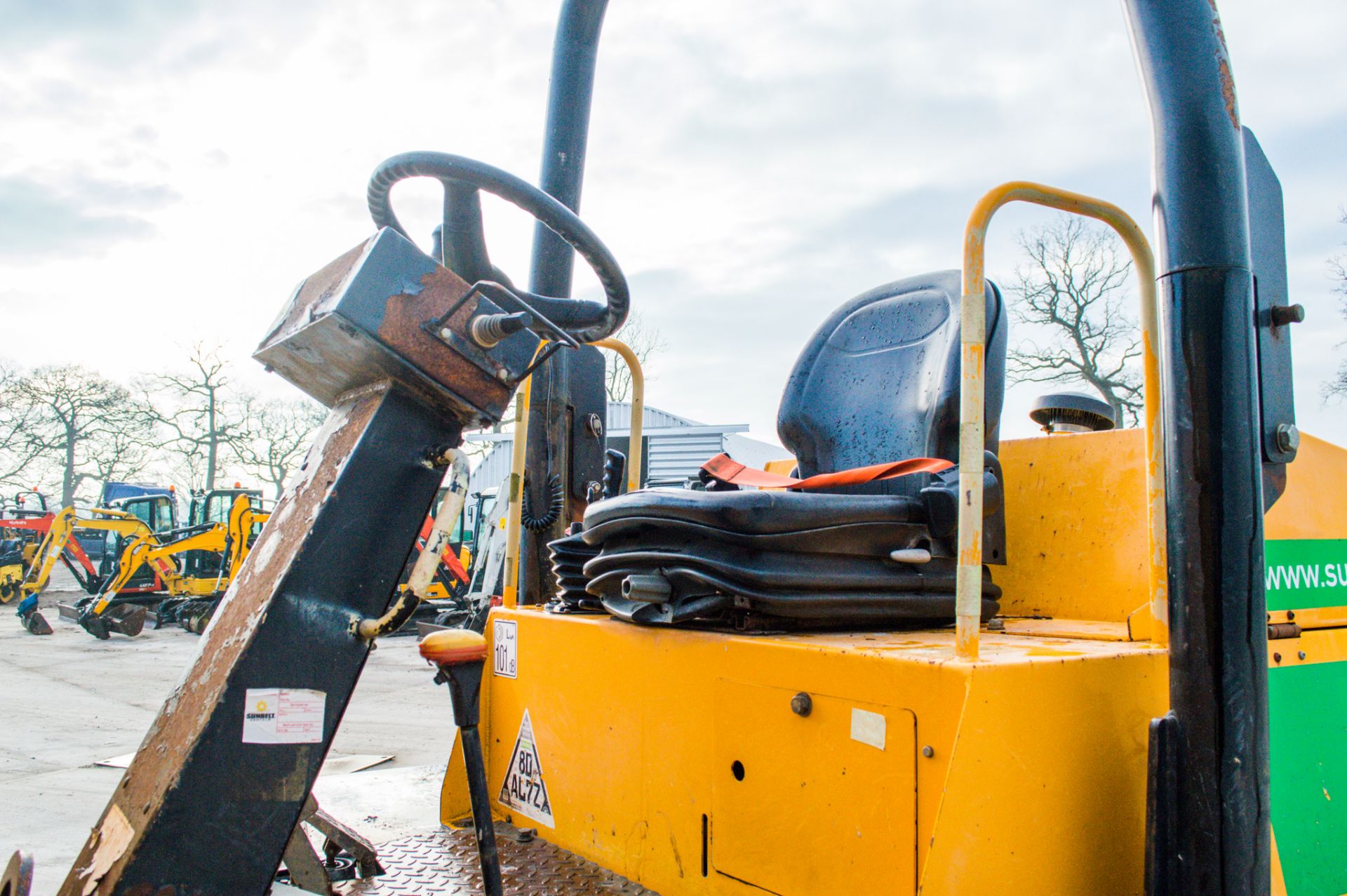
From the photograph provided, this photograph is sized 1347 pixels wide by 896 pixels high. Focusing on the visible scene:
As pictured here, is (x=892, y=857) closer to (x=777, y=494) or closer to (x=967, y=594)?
(x=967, y=594)

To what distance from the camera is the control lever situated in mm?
1242

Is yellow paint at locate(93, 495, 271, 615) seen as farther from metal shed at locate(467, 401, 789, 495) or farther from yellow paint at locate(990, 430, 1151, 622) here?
yellow paint at locate(990, 430, 1151, 622)

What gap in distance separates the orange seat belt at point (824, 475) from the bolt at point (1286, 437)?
545 mm

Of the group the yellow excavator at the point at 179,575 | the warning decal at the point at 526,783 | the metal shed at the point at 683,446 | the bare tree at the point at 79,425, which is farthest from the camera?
the bare tree at the point at 79,425

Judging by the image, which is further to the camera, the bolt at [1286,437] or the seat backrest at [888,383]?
the seat backrest at [888,383]

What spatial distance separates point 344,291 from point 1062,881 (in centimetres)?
132

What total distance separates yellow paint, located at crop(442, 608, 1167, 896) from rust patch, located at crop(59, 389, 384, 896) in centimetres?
72

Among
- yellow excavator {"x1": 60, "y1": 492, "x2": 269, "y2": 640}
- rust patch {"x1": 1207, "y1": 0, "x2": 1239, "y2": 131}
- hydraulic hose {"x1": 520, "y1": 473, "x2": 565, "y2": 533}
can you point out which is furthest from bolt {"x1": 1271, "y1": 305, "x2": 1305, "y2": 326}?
yellow excavator {"x1": 60, "y1": 492, "x2": 269, "y2": 640}

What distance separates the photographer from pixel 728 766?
161cm

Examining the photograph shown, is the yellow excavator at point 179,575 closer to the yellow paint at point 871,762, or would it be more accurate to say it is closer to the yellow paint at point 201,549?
the yellow paint at point 201,549

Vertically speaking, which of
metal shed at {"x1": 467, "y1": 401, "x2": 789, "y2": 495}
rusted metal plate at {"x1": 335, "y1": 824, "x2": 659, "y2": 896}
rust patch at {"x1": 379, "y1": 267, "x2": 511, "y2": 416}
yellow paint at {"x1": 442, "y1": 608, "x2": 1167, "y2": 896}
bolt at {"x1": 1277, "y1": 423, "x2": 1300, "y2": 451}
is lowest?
rusted metal plate at {"x1": 335, "y1": 824, "x2": 659, "y2": 896}

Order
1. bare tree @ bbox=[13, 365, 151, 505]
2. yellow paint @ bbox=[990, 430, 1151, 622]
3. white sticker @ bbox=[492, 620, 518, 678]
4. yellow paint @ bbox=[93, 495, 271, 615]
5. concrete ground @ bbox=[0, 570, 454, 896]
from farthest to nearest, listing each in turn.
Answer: bare tree @ bbox=[13, 365, 151, 505], yellow paint @ bbox=[93, 495, 271, 615], concrete ground @ bbox=[0, 570, 454, 896], white sticker @ bbox=[492, 620, 518, 678], yellow paint @ bbox=[990, 430, 1151, 622]

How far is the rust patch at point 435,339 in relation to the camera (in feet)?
4.51

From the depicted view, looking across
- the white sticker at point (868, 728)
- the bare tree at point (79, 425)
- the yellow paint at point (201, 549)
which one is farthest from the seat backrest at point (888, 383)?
the bare tree at point (79, 425)
